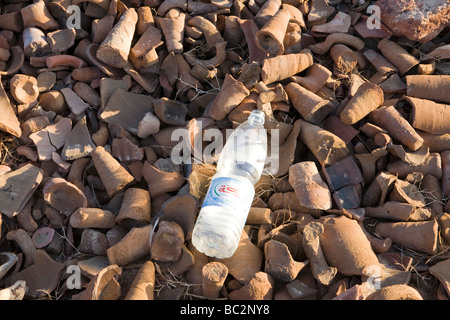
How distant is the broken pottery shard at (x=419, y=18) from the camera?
8.10ft

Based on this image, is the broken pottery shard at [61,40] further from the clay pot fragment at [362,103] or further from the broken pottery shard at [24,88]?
the clay pot fragment at [362,103]

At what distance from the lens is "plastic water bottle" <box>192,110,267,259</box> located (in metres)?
1.88

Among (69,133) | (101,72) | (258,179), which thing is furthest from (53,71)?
(258,179)

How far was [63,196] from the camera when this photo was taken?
2150 millimetres

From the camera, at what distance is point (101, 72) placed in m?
2.57

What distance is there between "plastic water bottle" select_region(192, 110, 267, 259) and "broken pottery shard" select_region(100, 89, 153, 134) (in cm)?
63

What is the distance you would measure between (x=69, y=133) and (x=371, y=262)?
5.86 feet

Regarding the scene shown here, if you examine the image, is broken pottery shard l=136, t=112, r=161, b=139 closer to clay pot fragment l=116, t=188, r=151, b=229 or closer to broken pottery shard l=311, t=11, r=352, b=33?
clay pot fragment l=116, t=188, r=151, b=229

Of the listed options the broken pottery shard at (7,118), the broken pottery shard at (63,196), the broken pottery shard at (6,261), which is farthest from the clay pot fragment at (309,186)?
the broken pottery shard at (7,118)

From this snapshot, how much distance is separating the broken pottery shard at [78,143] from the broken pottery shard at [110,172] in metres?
0.09

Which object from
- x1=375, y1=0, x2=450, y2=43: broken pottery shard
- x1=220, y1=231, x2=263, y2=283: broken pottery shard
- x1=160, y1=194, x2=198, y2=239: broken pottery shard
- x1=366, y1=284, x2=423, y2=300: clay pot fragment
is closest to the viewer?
x1=366, y1=284, x2=423, y2=300: clay pot fragment

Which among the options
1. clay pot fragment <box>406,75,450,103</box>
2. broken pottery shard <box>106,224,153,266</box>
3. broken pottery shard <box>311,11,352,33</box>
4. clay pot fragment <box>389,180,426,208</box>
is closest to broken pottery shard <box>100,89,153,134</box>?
broken pottery shard <box>106,224,153,266</box>

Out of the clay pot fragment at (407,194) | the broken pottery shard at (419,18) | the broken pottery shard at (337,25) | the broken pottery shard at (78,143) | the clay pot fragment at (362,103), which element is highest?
the broken pottery shard at (419,18)

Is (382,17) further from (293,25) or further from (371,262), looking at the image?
(371,262)
